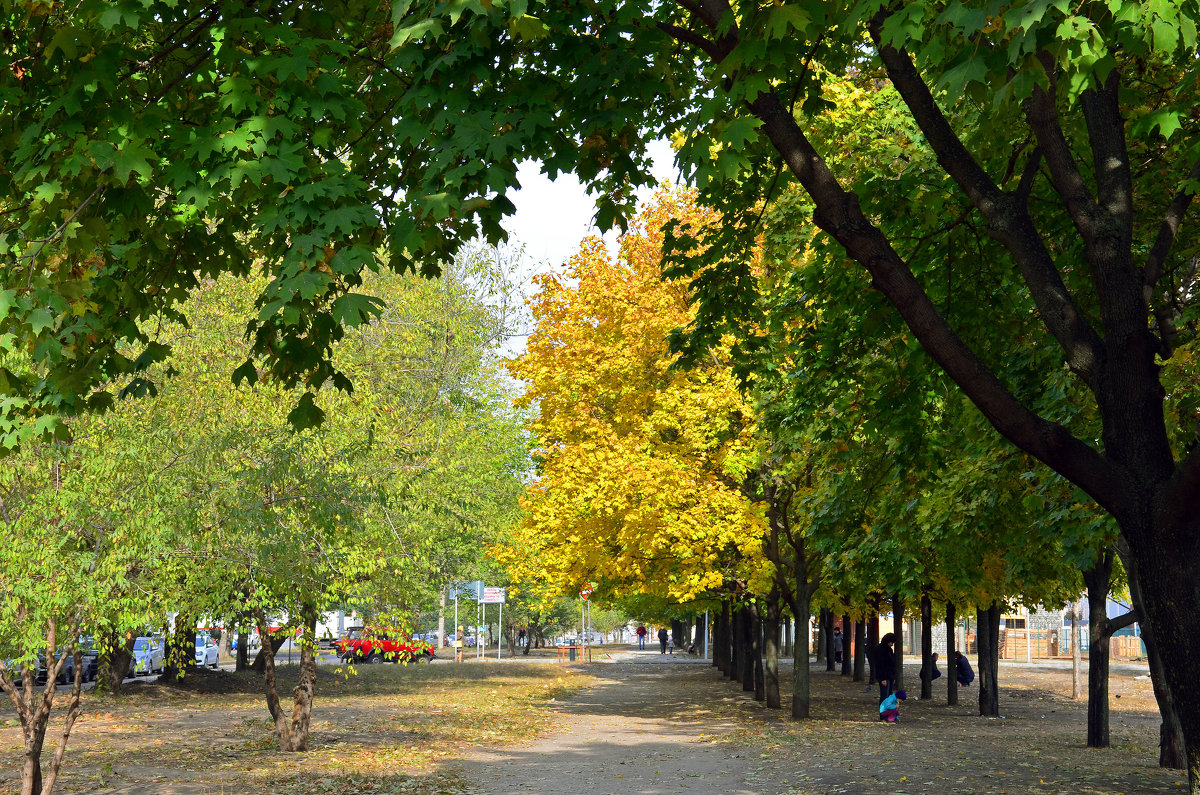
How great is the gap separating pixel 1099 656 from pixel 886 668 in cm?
704

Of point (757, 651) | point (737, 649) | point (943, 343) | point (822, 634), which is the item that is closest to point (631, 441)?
point (757, 651)

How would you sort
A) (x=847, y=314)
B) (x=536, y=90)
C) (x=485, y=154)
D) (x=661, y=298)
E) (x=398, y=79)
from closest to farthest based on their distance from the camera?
(x=485, y=154) → (x=536, y=90) → (x=398, y=79) → (x=847, y=314) → (x=661, y=298)

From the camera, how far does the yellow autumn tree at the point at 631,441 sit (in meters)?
22.5

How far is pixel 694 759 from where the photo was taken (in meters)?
17.3

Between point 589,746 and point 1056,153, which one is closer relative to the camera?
point 1056,153

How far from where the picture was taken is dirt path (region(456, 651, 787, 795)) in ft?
47.3

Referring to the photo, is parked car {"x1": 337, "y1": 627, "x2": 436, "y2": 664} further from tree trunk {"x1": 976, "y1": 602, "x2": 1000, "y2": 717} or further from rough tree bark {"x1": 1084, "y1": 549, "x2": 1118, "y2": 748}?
tree trunk {"x1": 976, "y1": 602, "x2": 1000, "y2": 717}

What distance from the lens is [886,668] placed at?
25172 millimetres

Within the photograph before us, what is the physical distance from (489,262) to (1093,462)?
2524cm

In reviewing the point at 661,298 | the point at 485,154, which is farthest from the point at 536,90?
the point at 661,298

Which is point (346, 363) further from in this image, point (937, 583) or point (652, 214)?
point (937, 583)

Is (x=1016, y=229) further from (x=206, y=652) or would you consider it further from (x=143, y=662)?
(x=206, y=652)

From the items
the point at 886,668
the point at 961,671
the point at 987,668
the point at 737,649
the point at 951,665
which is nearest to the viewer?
the point at 886,668

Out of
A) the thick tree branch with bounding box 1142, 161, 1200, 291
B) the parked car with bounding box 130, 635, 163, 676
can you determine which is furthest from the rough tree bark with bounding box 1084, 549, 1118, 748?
the parked car with bounding box 130, 635, 163, 676
